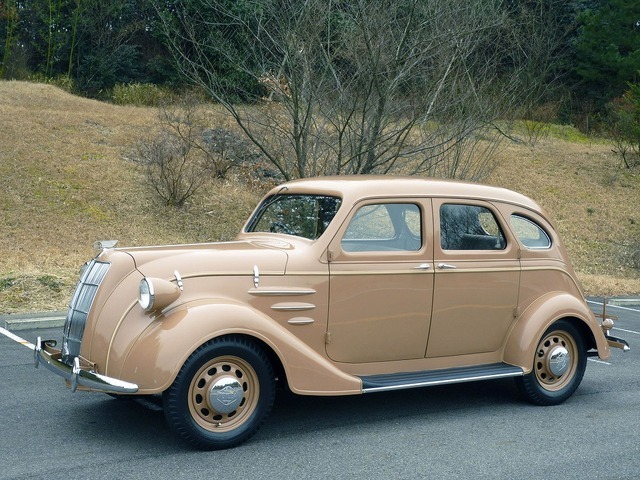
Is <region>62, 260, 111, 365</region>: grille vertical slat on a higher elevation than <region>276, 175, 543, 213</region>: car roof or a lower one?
lower

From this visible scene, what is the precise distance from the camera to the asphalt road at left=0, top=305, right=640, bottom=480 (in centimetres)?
514

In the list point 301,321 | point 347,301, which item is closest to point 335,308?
point 347,301

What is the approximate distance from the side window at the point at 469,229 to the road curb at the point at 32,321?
5.47 m

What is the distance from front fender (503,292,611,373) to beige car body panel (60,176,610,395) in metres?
0.01

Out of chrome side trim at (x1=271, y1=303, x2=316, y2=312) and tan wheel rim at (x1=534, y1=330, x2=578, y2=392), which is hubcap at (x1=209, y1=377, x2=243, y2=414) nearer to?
chrome side trim at (x1=271, y1=303, x2=316, y2=312)

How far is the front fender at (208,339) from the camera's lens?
205 inches

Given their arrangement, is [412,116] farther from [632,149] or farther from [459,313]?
[632,149]

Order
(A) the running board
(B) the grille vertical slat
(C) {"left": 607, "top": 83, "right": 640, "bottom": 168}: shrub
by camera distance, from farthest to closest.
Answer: (C) {"left": 607, "top": 83, "right": 640, "bottom": 168}: shrub → (A) the running board → (B) the grille vertical slat

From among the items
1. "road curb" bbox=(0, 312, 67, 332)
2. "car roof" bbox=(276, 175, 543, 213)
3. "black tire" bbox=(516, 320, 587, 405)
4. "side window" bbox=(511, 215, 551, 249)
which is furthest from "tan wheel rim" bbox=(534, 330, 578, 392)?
"road curb" bbox=(0, 312, 67, 332)

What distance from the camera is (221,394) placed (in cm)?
540

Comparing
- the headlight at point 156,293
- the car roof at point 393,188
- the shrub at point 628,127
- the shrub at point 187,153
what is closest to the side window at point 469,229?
the car roof at point 393,188

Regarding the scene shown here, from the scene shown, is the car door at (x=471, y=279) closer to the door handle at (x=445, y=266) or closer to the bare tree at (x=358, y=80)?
the door handle at (x=445, y=266)

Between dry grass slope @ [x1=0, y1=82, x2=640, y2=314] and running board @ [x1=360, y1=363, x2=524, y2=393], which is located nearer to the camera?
running board @ [x1=360, y1=363, x2=524, y2=393]

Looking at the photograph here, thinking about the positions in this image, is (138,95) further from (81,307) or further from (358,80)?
(81,307)
